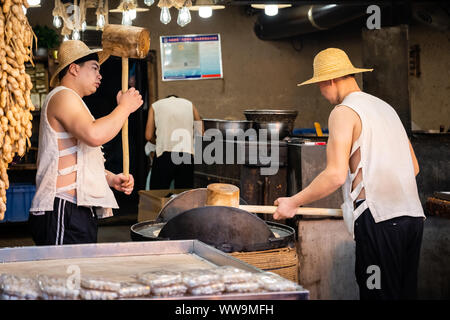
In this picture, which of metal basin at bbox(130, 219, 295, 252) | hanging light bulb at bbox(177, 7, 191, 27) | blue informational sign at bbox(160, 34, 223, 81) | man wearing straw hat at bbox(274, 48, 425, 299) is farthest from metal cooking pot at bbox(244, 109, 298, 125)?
blue informational sign at bbox(160, 34, 223, 81)

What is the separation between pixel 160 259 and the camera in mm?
2672

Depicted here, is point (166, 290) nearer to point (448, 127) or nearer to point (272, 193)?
point (272, 193)

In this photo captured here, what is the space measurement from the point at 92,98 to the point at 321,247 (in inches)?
270

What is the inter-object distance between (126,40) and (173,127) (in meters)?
5.04

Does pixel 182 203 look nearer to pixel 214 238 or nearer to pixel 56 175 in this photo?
pixel 214 238

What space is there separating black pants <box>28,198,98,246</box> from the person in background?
4.80m

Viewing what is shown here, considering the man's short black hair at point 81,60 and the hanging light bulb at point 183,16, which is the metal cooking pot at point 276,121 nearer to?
the hanging light bulb at point 183,16

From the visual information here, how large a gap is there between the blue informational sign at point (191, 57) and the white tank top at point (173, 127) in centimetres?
213

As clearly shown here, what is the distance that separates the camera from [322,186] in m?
3.72

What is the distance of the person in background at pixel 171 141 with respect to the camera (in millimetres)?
8539

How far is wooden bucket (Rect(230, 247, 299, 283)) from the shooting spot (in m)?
3.53

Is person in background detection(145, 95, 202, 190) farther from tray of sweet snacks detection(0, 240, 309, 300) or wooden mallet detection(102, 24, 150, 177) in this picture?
tray of sweet snacks detection(0, 240, 309, 300)

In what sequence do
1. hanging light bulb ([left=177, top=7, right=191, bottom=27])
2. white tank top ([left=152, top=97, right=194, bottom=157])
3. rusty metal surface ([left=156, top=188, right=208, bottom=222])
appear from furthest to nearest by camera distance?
white tank top ([left=152, top=97, right=194, bottom=157])
hanging light bulb ([left=177, top=7, right=191, bottom=27])
rusty metal surface ([left=156, top=188, right=208, bottom=222])

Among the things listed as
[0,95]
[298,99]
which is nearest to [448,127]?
[298,99]
